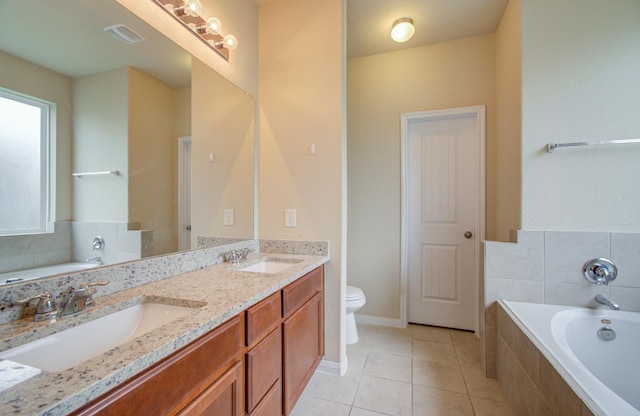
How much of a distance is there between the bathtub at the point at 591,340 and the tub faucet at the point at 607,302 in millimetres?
29

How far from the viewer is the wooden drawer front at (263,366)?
1031mm

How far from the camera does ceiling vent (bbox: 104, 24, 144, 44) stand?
3.51 ft

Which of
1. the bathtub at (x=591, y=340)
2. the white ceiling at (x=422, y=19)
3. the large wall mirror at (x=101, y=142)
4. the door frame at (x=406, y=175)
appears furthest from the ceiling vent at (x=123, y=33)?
the bathtub at (x=591, y=340)

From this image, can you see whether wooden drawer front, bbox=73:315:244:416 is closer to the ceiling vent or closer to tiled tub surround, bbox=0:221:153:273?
tiled tub surround, bbox=0:221:153:273

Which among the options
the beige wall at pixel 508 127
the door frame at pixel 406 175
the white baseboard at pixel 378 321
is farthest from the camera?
the white baseboard at pixel 378 321

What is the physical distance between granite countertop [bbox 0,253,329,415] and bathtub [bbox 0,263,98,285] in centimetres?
13

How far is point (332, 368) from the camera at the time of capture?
1.84 meters

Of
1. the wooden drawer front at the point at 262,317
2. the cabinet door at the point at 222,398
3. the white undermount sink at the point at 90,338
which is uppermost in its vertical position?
the white undermount sink at the point at 90,338

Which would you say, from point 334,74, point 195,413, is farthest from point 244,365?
point 334,74

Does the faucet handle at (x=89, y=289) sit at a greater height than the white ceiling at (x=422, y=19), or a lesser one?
lesser

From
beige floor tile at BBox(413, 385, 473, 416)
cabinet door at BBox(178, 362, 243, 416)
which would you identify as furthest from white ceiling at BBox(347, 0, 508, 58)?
beige floor tile at BBox(413, 385, 473, 416)

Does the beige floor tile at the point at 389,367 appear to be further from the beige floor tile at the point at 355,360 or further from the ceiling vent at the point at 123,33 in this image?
the ceiling vent at the point at 123,33

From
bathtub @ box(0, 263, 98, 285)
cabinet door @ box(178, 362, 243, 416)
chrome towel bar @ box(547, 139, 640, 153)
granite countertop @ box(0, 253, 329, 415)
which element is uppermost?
chrome towel bar @ box(547, 139, 640, 153)

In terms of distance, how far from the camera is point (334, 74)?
72.4 inches
